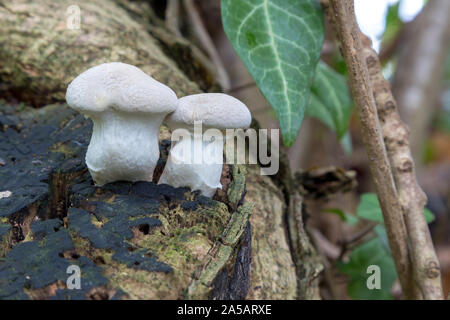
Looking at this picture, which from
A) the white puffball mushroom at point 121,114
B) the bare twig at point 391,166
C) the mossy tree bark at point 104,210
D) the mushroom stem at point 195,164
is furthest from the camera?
the bare twig at point 391,166

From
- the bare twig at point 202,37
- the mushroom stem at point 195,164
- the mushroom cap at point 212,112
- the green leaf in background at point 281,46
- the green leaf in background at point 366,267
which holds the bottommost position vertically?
the green leaf in background at point 366,267

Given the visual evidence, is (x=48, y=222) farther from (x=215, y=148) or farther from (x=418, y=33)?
(x=418, y=33)

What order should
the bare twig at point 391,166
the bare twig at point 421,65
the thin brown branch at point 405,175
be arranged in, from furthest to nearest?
1. the bare twig at point 421,65
2. the thin brown branch at point 405,175
3. the bare twig at point 391,166

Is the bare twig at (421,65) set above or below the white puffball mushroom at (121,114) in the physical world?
above

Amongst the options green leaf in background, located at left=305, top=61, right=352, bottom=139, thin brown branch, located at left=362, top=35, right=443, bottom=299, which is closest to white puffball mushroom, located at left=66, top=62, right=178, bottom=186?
thin brown branch, located at left=362, top=35, right=443, bottom=299

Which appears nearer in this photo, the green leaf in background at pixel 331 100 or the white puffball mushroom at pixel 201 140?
the white puffball mushroom at pixel 201 140

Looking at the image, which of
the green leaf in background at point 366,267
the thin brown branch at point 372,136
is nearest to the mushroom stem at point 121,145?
the thin brown branch at point 372,136

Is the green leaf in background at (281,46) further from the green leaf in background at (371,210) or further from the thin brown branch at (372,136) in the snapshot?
the green leaf in background at (371,210)
